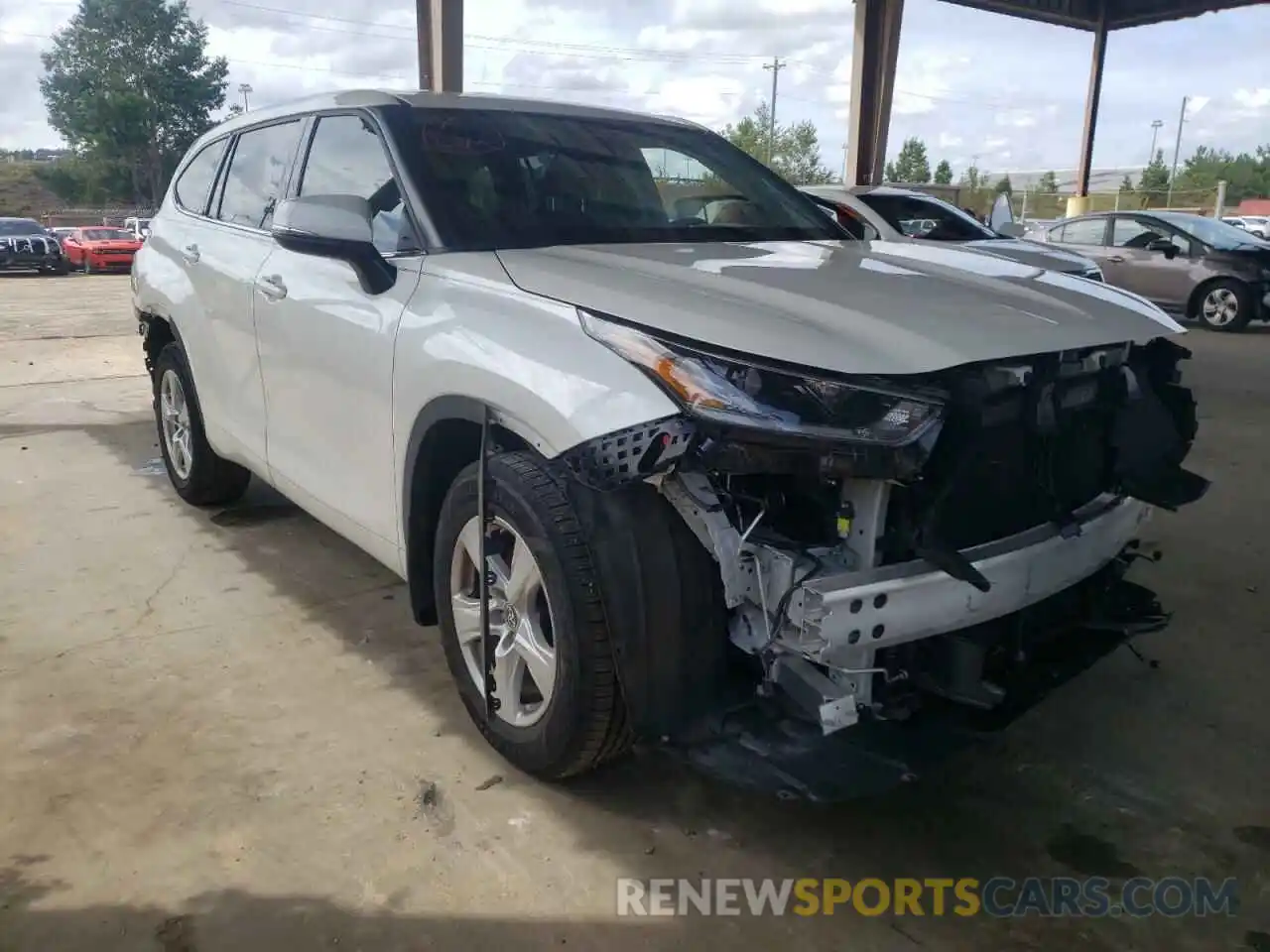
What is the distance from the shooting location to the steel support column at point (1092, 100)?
2039 centimetres

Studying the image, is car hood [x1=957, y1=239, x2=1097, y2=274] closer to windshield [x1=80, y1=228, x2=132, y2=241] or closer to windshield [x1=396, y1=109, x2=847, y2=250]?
windshield [x1=396, y1=109, x2=847, y2=250]

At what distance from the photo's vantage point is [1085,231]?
13.9 m

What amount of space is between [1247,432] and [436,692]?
20.3 feet

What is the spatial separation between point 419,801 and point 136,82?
61.8 metres

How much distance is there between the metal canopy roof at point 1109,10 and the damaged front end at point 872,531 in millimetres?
17228

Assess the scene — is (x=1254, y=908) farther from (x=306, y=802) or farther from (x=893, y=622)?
(x=306, y=802)

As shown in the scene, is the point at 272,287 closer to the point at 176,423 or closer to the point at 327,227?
the point at 327,227

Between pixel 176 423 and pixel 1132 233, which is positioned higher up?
pixel 1132 233

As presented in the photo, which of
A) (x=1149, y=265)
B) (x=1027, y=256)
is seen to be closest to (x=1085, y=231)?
(x=1149, y=265)

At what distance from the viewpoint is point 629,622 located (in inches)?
88.2

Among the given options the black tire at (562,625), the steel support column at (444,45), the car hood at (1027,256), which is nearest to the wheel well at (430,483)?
the black tire at (562,625)

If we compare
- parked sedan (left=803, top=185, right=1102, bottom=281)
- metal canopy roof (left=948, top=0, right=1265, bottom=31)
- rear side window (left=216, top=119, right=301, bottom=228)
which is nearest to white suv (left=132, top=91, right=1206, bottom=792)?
rear side window (left=216, top=119, right=301, bottom=228)

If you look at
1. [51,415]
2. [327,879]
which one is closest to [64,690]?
[327,879]

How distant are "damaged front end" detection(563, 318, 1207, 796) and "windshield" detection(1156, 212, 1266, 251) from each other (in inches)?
473
